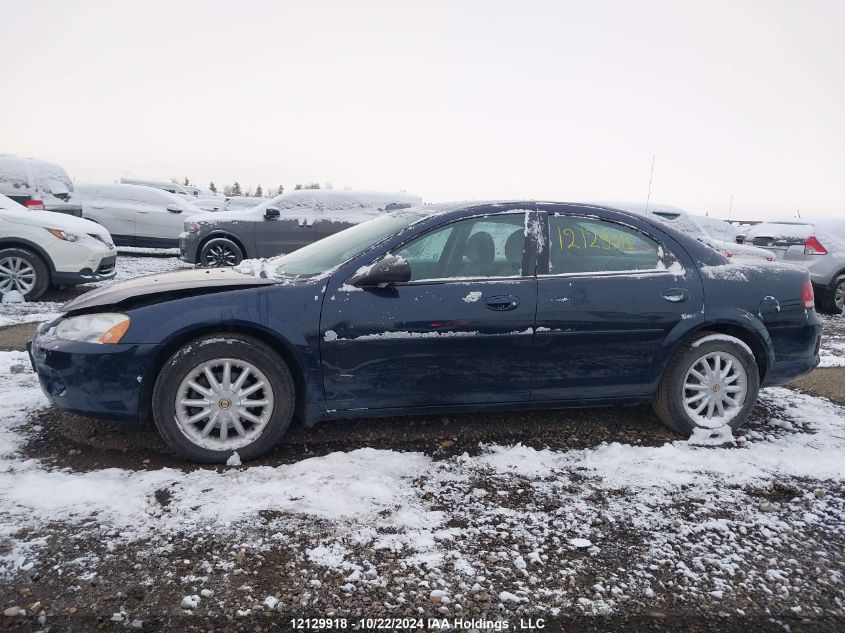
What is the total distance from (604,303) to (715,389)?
977 millimetres

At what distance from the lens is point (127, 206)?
44.5 feet

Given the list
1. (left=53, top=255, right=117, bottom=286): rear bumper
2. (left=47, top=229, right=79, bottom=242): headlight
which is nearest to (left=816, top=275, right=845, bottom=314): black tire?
(left=53, top=255, right=117, bottom=286): rear bumper

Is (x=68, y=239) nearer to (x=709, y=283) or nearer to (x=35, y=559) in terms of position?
(x=35, y=559)

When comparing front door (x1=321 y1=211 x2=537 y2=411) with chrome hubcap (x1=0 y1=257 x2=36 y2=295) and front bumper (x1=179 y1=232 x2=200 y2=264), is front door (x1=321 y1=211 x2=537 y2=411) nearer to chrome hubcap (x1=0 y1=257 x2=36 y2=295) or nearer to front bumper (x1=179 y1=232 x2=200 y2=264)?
chrome hubcap (x1=0 y1=257 x2=36 y2=295)

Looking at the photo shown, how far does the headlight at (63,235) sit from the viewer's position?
786 centimetres

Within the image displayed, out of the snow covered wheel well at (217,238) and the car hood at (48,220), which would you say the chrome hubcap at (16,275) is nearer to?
the car hood at (48,220)

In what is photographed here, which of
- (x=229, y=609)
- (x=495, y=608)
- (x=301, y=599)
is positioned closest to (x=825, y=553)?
(x=495, y=608)

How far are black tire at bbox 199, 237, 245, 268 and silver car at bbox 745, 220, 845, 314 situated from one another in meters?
8.81

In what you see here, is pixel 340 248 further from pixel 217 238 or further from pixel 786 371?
pixel 217 238

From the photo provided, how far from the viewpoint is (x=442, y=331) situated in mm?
3449

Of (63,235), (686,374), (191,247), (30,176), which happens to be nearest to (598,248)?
(686,374)

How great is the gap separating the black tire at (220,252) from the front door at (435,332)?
7.70m

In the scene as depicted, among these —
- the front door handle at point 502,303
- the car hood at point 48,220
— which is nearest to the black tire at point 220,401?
the front door handle at point 502,303

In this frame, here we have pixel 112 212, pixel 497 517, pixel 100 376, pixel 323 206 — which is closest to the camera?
→ pixel 497 517
